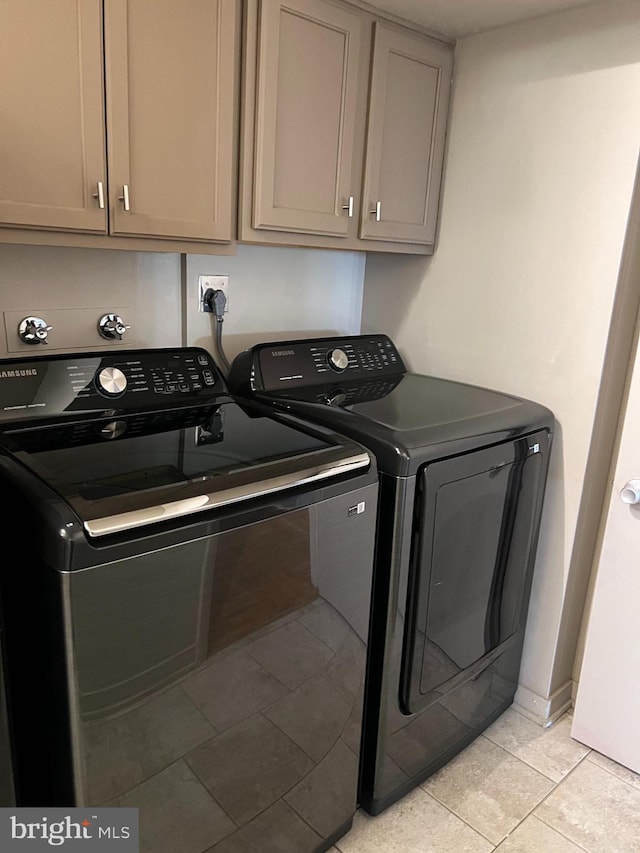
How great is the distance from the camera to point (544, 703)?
2082mm

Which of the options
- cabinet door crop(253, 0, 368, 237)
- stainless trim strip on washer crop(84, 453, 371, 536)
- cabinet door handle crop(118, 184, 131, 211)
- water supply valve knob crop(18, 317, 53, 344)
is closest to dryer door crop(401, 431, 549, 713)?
stainless trim strip on washer crop(84, 453, 371, 536)

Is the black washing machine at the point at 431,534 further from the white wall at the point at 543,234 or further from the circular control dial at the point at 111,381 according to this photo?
the circular control dial at the point at 111,381

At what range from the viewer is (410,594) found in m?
1.56

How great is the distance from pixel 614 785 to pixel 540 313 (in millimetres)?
1386

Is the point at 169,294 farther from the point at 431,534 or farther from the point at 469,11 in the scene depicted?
the point at 469,11

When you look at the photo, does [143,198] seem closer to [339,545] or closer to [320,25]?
[320,25]

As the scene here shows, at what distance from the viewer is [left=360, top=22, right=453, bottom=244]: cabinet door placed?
5.95 ft

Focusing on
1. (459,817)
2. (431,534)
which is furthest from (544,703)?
(431,534)

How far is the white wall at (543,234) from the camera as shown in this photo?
5.62 feet

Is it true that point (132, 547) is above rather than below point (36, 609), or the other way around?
above

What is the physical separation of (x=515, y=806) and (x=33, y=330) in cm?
180

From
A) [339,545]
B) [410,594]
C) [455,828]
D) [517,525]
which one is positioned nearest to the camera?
[339,545]

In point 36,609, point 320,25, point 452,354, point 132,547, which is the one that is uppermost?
point 320,25

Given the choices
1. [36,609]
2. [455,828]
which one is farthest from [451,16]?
[455,828]
